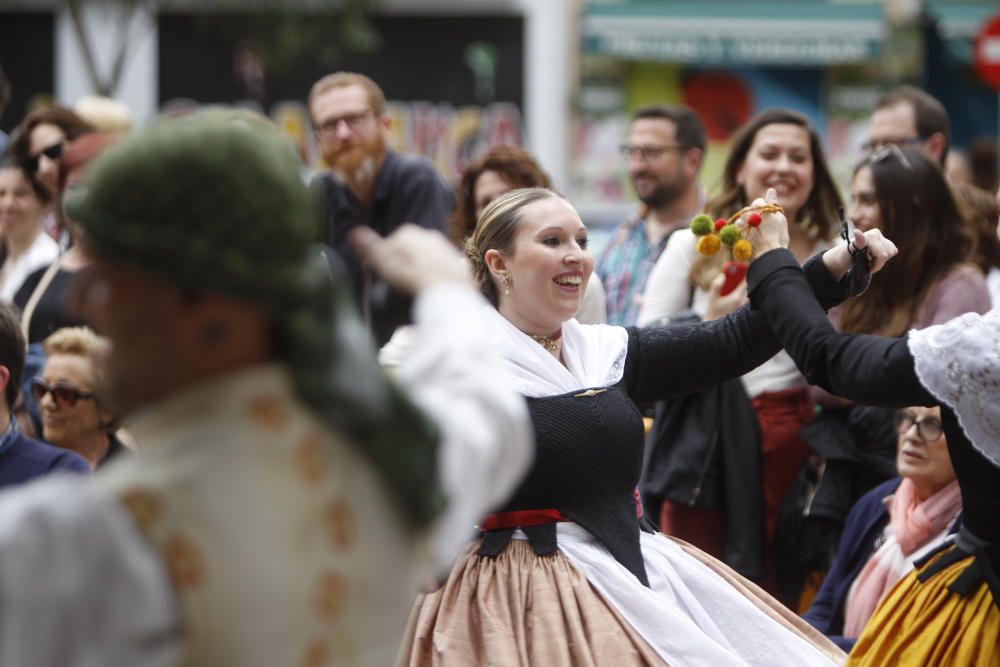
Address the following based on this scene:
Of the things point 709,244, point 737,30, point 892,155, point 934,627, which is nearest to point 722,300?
point 892,155

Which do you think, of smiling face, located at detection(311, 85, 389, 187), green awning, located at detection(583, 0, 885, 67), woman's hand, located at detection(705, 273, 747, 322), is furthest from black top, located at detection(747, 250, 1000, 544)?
green awning, located at detection(583, 0, 885, 67)

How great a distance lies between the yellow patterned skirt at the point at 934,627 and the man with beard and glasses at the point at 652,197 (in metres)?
2.54

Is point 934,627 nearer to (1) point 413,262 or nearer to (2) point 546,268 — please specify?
(2) point 546,268

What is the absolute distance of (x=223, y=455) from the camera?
1.91m

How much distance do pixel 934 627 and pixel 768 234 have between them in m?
0.94

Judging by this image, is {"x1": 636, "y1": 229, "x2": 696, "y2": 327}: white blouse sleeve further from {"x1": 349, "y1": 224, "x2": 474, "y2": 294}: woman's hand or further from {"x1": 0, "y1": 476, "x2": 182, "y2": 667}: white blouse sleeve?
{"x1": 0, "y1": 476, "x2": 182, "y2": 667}: white blouse sleeve

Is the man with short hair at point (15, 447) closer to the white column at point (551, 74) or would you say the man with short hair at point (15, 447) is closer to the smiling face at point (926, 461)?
the smiling face at point (926, 461)

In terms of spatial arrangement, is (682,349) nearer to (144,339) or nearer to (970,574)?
(970,574)

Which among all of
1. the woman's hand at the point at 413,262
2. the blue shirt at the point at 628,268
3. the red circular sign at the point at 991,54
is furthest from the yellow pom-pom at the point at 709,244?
the red circular sign at the point at 991,54

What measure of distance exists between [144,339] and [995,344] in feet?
5.83

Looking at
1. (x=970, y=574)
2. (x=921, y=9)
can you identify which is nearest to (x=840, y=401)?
(x=970, y=574)

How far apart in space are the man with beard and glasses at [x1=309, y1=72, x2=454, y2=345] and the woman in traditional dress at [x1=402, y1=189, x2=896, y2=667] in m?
2.10

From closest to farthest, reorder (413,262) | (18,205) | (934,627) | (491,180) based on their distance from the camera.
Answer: (413,262)
(934,627)
(491,180)
(18,205)

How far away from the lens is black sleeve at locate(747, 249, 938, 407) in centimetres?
308
